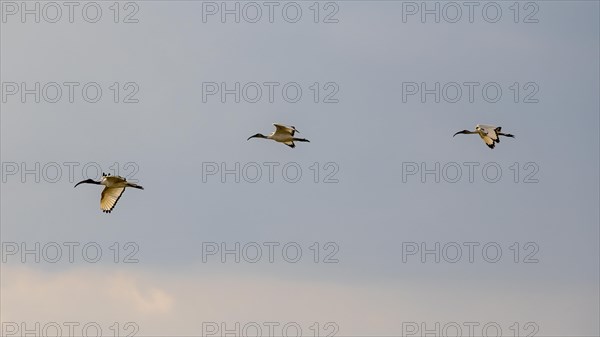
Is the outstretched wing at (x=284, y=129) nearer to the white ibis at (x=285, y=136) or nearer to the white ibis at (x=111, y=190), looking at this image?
the white ibis at (x=285, y=136)

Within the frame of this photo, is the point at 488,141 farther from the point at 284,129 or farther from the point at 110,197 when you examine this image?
the point at 110,197

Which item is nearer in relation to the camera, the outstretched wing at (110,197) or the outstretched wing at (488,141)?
the outstretched wing at (110,197)

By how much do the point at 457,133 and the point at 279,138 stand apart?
9139 millimetres

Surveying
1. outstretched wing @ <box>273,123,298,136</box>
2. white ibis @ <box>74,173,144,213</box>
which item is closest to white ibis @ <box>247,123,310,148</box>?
outstretched wing @ <box>273,123,298,136</box>

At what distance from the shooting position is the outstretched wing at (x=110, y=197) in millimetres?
63188

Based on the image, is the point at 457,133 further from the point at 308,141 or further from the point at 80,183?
the point at 80,183

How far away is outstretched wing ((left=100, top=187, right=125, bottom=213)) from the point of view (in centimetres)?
6319

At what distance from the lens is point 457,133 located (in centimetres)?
7100

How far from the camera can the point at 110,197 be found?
63469mm

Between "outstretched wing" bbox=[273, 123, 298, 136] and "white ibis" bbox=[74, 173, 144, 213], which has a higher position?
"outstretched wing" bbox=[273, 123, 298, 136]

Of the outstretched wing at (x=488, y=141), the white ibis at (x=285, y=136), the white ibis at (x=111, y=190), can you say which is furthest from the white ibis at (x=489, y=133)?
the white ibis at (x=111, y=190)

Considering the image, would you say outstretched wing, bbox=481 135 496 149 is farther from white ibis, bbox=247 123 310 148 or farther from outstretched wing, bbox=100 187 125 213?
outstretched wing, bbox=100 187 125 213

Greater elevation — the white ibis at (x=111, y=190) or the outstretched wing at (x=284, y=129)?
the outstretched wing at (x=284, y=129)

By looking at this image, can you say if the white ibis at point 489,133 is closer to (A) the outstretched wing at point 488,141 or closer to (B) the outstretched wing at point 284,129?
(A) the outstretched wing at point 488,141
